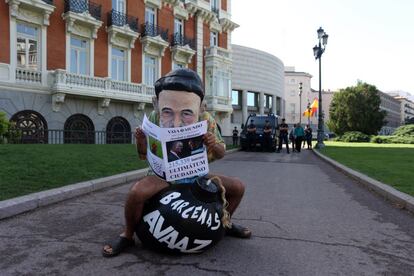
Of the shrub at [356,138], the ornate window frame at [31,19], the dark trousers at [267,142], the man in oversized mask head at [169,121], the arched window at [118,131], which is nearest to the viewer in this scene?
the man in oversized mask head at [169,121]

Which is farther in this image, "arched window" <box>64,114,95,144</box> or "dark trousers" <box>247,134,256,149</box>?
"dark trousers" <box>247,134,256,149</box>

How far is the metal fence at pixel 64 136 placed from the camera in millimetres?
17828

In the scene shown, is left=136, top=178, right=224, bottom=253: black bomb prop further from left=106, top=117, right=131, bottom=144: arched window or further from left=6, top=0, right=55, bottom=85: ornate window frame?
left=106, top=117, right=131, bottom=144: arched window

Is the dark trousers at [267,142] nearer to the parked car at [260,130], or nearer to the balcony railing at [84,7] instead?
the parked car at [260,130]

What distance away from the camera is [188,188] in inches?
135

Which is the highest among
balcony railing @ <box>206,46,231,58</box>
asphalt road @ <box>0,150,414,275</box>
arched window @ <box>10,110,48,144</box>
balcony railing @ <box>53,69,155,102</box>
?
balcony railing @ <box>206,46,231,58</box>

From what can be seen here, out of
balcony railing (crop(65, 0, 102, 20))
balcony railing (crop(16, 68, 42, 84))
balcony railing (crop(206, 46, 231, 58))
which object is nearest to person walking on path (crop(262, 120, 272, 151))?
balcony railing (crop(206, 46, 231, 58))

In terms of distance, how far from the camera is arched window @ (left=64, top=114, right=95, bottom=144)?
67.4 feet

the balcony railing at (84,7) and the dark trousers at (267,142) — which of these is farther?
the dark trousers at (267,142)

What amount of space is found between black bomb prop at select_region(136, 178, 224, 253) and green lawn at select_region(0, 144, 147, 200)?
3096mm

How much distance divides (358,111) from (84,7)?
44711mm

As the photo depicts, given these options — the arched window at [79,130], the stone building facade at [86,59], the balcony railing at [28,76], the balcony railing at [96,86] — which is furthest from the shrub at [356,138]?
the balcony railing at [28,76]

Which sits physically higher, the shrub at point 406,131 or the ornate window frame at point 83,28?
the ornate window frame at point 83,28

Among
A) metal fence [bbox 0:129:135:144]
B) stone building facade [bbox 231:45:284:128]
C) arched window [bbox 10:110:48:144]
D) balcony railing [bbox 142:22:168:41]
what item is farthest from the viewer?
stone building facade [bbox 231:45:284:128]
